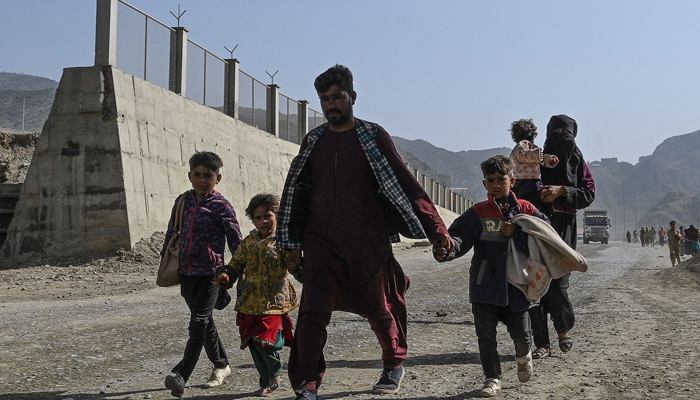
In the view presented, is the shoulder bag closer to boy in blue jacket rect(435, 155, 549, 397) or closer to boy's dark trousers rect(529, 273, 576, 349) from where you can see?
boy in blue jacket rect(435, 155, 549, 397)

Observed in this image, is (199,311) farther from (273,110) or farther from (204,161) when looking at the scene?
(273,110)

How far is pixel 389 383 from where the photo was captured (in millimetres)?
4488

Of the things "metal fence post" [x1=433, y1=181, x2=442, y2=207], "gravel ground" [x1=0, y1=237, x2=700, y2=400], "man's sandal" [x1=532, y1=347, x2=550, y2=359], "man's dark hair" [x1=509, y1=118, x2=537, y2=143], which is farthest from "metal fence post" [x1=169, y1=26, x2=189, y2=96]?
"metal fence post" [x1=433, y1=181, x2=442, y2=207]

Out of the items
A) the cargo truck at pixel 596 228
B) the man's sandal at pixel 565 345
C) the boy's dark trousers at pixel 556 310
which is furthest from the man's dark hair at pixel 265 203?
the cargo truck at pixel 596 228

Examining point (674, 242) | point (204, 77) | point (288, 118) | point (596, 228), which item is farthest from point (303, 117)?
point (596, 228)

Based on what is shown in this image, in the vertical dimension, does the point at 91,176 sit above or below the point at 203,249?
above

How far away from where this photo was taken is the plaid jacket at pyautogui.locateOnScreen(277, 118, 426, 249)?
423 centimetres

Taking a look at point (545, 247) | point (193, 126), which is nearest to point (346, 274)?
point (545, 247)

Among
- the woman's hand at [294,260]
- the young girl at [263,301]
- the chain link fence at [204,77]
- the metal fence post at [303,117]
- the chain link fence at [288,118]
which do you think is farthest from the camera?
the metal fence post at [303,117]

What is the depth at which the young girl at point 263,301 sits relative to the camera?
4.50 metres

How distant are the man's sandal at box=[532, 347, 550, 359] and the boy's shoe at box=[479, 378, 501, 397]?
1.35m

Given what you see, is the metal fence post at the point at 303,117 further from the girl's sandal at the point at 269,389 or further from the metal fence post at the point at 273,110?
the girl's sandal at the point at 269,389

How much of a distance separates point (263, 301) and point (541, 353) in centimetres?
244

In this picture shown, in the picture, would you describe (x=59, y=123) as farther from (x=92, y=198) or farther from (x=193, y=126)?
(x=193, y=126)
